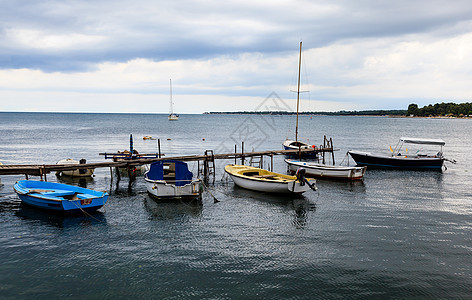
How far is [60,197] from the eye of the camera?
22.1 m

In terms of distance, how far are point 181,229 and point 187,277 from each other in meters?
5.55

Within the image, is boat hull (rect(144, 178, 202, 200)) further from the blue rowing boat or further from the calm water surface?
the blue rowing boat

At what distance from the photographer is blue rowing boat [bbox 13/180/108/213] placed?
20750 millimetres

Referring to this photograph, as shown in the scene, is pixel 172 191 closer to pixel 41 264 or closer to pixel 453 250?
pixel 41 264

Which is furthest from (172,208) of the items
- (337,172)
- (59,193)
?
(337,172)

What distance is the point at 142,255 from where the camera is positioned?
15477mm

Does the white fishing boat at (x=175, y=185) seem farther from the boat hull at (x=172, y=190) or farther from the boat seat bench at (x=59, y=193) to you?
the boat seat bench at (x=59, y=193)

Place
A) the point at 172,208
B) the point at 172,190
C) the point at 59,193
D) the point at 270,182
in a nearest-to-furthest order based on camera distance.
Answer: the point at 59,193 < the point at 172,208 < the point at 172,190 < the point at 270,182

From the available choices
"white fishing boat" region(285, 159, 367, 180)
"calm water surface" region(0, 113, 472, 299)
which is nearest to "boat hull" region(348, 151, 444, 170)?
"white fishing boat" region(285, 159, 367, 180)

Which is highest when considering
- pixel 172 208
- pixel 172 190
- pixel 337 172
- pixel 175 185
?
pixel 175 185

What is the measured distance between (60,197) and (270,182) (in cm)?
1589

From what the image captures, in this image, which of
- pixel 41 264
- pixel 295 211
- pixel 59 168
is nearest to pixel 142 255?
pixel 41 264

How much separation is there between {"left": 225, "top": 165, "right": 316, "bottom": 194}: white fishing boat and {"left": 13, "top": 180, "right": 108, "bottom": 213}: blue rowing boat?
39.8 feet

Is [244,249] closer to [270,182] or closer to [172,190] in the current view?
[172,190]
